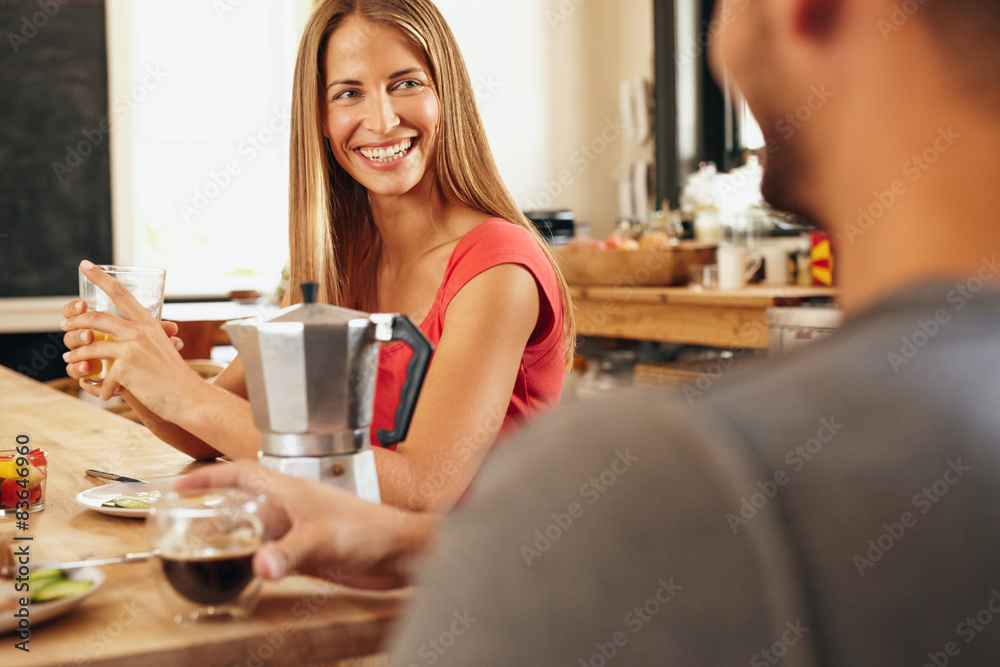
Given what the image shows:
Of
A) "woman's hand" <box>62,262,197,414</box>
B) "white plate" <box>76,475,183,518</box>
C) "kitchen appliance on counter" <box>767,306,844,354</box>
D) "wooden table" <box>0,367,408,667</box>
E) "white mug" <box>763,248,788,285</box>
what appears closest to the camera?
"wooden table" <box>0,367,408,667</box>

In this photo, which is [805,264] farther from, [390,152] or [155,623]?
[155,623]

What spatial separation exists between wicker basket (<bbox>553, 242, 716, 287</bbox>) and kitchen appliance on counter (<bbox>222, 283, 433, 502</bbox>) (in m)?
3.22

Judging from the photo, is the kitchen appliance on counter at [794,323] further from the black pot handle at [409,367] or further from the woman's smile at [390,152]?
the black pot handle at [409,367]

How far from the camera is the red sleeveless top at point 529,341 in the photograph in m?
1.47

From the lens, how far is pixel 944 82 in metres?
0.39

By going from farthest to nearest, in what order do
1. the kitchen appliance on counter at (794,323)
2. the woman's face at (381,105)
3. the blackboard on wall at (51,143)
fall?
the blackboard on wall at (51,143), the kitchen appliance on counter at (794,323), the woman's face at (381,105)

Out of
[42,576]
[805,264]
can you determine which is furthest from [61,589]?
[805,264]

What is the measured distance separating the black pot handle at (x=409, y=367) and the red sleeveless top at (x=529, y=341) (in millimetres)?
444

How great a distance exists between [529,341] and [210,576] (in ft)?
2.61

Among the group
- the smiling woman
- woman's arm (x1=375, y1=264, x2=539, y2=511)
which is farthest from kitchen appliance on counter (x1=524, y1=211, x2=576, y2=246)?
woman's arm (x1=375, y1=264, x2=539, y2=511)

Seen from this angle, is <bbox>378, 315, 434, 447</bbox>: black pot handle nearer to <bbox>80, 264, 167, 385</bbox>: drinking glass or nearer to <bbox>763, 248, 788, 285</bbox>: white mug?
<bbox>80, 264, 167, 385</bbox>: drinking glass

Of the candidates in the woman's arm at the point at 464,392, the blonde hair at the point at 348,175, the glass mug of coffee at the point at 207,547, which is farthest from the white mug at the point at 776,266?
the glass mug of coffee at the point at 207,547

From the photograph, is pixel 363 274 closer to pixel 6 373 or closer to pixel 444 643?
pixel 6 373

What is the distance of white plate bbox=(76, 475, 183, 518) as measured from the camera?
44.8 inches
